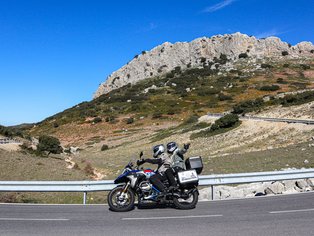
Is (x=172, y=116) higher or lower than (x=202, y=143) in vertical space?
higher

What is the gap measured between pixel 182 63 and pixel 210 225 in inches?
5416

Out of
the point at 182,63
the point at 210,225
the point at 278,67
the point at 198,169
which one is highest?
the point at 182,63

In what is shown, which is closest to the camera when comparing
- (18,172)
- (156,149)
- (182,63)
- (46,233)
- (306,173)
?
(46,233)

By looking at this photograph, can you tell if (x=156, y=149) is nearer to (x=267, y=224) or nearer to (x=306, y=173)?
(x=267, y=224)

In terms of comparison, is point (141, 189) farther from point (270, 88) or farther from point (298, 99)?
point (270, 88)

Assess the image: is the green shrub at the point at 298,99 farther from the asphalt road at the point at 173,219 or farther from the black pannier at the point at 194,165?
the black pannier at the point at 194,165

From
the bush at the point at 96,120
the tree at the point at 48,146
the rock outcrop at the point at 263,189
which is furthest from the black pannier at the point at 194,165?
the bush at the point at 96,120

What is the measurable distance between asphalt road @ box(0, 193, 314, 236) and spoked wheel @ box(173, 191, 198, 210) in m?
0.17

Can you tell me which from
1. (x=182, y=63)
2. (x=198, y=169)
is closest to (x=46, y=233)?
(x=198, y=169)

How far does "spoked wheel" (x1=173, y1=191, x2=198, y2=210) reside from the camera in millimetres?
9945

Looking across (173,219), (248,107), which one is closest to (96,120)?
(248,107)

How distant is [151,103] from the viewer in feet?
302

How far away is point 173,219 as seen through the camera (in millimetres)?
8734

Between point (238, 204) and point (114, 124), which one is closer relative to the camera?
point (238, 204)
